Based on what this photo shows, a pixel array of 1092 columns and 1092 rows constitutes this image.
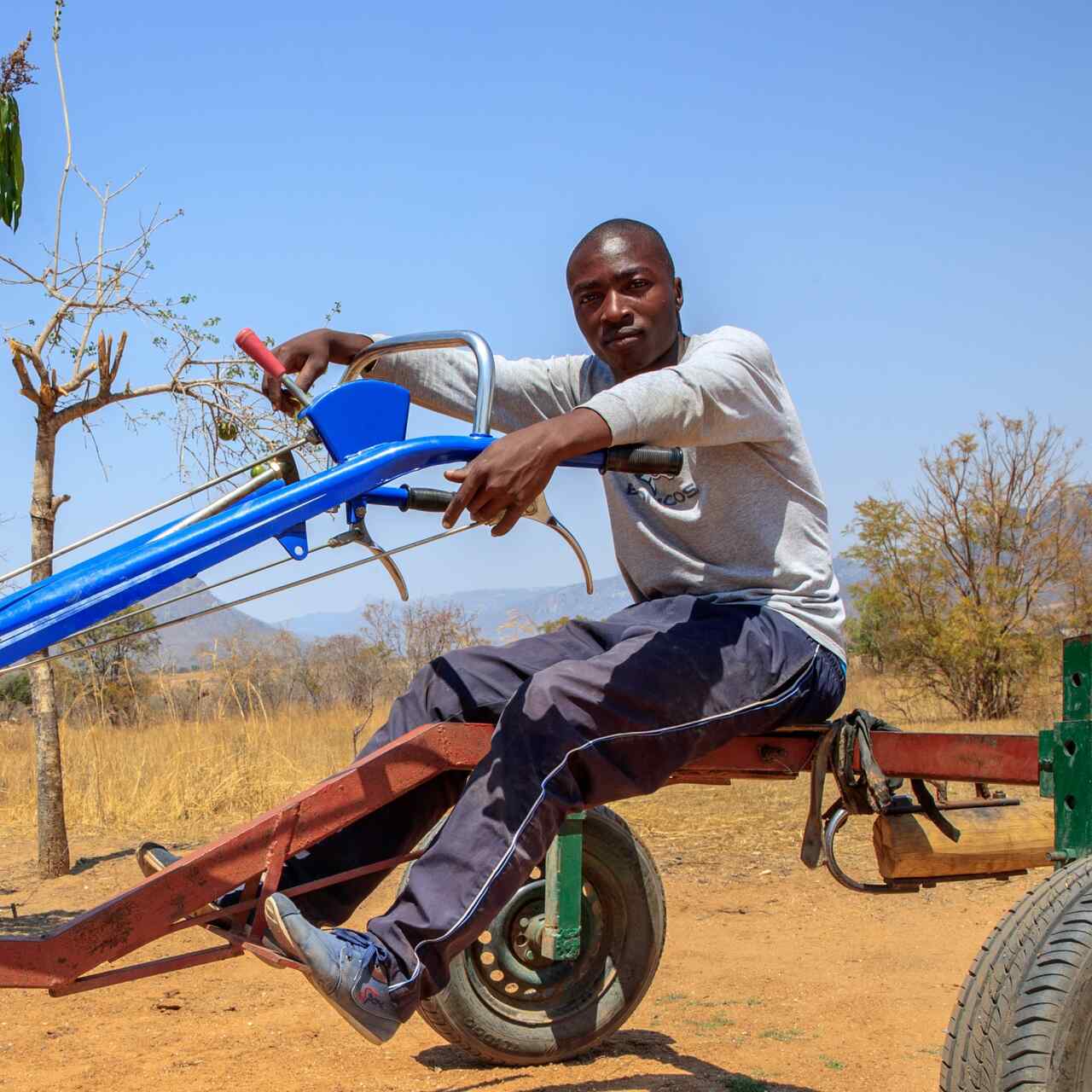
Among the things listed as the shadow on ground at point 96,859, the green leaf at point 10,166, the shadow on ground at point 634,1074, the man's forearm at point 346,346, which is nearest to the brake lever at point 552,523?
the man's forearm at point 346,346

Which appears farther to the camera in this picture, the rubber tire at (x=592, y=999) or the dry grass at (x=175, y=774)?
the dry grass at (x=175, y=774)

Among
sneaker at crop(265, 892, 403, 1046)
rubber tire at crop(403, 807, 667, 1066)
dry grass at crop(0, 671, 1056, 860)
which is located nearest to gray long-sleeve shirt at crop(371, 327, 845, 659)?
rubber tire at crop(403, 807, 667, 1066)

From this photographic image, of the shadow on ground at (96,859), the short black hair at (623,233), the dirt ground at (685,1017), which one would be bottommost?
the dirt ground at (685,1017)

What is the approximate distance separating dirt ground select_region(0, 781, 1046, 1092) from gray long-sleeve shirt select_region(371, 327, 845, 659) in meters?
1.54

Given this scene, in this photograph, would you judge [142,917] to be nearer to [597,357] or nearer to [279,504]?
[279,504]

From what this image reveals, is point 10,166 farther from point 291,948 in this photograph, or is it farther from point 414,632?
point 414,632

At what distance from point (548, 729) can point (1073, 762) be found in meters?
1.14

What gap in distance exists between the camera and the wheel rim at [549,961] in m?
3.96

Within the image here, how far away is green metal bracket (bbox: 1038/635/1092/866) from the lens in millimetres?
2732

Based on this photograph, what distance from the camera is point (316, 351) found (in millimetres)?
3314

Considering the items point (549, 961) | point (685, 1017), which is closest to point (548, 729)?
point (549, 961)

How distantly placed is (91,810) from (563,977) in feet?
19.3

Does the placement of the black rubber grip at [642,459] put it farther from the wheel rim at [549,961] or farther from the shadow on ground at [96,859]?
the shadow on ground at [96,859]

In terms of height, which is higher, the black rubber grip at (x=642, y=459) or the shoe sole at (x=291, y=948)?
the black rubber grip at (x=642, y=459)
